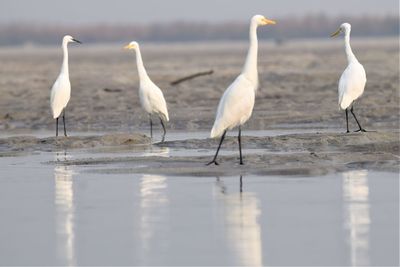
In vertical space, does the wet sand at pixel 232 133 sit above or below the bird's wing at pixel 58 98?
below

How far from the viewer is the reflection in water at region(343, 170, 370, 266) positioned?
28.8 ft

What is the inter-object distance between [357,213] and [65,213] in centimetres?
287

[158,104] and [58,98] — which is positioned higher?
[58,98]

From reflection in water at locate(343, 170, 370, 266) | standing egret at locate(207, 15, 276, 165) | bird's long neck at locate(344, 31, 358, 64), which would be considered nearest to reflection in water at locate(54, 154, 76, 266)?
standing egret at locate(207, 15, 276, 165)

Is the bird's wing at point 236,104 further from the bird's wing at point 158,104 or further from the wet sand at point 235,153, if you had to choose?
the bird's wing at point 158,104

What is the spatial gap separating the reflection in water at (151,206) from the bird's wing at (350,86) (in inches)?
228

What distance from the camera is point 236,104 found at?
14.7 meters

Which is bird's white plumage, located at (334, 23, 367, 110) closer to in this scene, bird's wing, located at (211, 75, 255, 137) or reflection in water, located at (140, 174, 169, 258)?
bird's wing, located at (211, 75, 255, 137)

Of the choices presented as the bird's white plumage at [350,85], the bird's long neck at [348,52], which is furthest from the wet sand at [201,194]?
the bird's long neck at [348,52]

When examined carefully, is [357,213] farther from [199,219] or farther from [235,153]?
[235,153]

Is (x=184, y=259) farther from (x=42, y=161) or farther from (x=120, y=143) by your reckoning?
(x=120, y=143)

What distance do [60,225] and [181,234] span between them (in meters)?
1.31

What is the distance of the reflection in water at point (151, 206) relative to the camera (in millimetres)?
9630

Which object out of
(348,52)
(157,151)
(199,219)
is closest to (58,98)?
(157,151)
